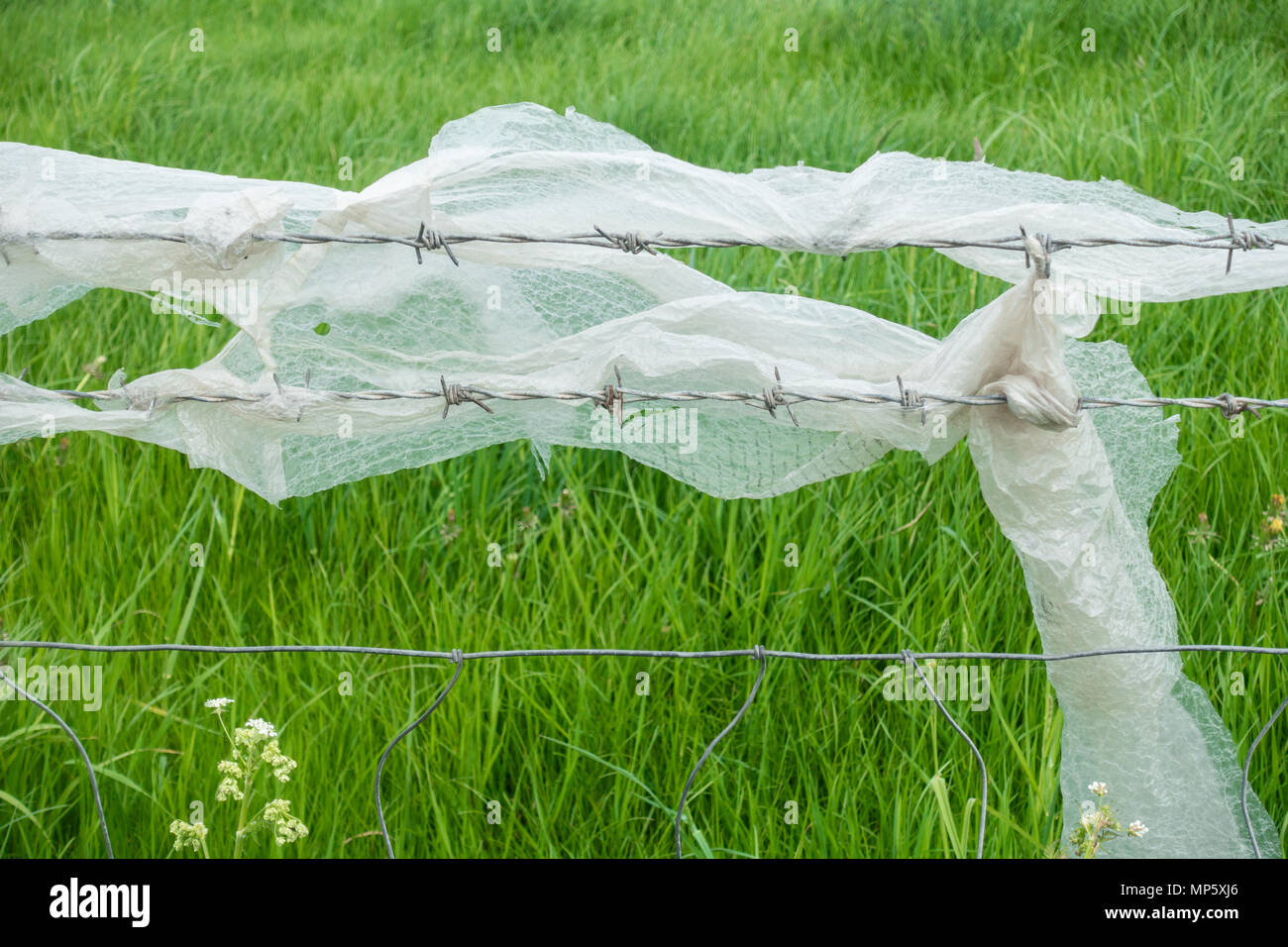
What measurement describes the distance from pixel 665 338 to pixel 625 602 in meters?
1.00

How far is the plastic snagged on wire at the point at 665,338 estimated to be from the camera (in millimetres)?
1512

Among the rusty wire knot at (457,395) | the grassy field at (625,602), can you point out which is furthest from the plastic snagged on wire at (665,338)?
the grassy field at (625,602)

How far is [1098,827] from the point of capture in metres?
1.60

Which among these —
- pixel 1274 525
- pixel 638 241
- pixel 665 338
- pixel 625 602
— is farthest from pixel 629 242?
pixel 1274 525

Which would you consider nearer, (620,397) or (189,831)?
(620,397)

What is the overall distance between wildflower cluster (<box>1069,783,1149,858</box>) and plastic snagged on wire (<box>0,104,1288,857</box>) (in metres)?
0.04

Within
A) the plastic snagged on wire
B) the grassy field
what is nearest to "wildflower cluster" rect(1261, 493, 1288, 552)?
the grassy field

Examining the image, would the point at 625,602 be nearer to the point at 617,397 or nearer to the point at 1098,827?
the point at 617,397

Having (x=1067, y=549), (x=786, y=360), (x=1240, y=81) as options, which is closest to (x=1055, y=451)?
(x=1067, y=549)

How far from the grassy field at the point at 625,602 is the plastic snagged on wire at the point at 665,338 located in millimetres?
485

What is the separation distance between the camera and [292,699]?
7.14 ft

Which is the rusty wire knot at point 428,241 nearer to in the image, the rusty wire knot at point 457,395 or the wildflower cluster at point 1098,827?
the rusty wire knot at point 457,395

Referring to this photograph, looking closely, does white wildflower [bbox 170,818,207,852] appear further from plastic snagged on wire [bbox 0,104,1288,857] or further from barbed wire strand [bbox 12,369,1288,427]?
barbed wire strand [bbox 12,369,1288,427]

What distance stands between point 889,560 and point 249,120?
3.53 meters
